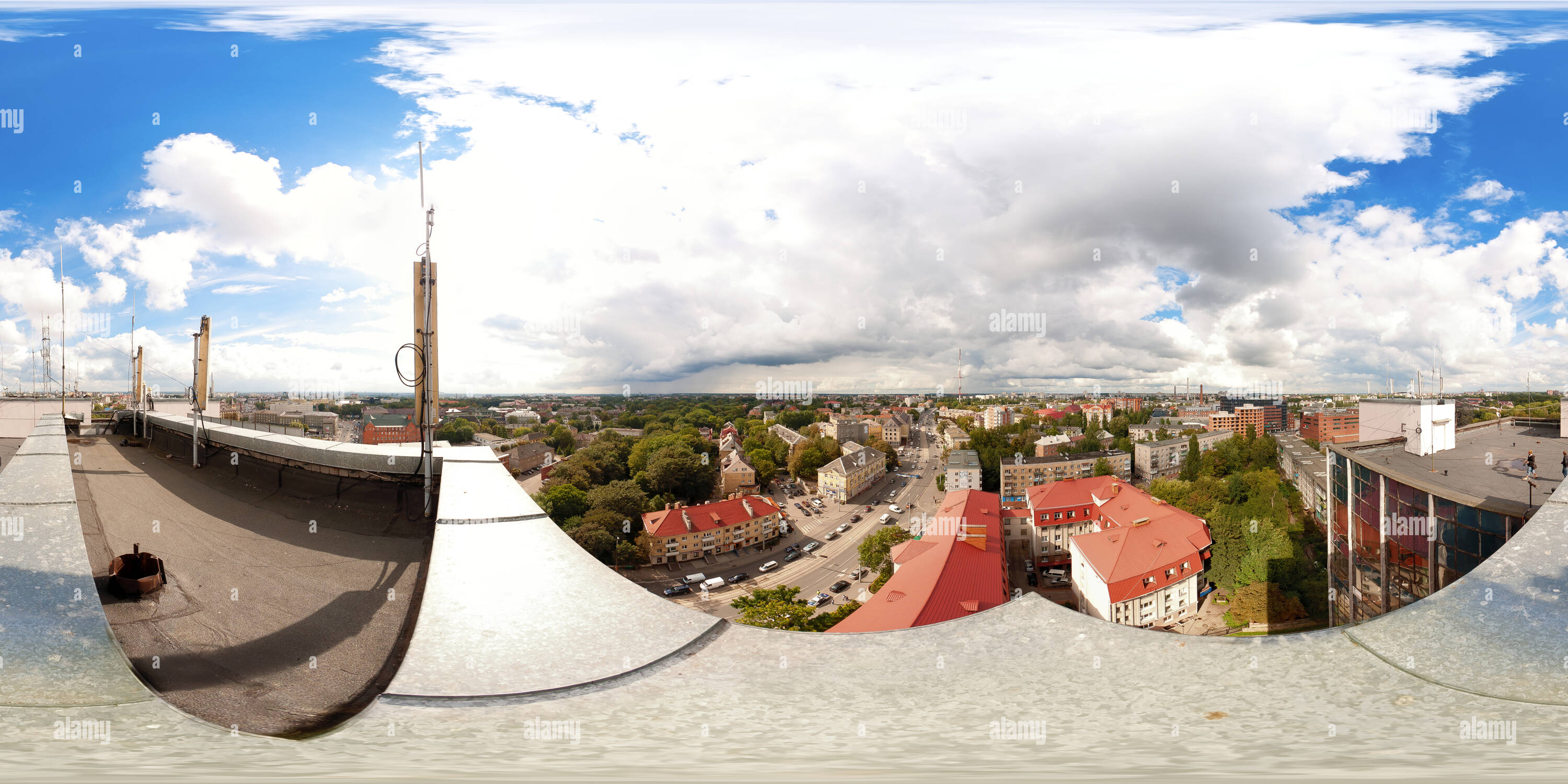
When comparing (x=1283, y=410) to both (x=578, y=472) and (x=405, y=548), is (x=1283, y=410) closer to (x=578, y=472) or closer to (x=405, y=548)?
(x=578, y=472)

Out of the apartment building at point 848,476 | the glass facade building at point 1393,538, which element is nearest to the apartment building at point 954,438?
the apartment building at point 848,476

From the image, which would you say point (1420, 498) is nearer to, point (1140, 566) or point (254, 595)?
point (1140, 566)

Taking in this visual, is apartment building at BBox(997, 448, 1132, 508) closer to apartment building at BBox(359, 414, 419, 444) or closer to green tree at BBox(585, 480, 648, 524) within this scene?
green tree at BBox(585, 480, 648, 524)

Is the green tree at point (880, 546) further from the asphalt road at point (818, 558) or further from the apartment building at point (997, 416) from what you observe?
the apartment building at point (997, 416)

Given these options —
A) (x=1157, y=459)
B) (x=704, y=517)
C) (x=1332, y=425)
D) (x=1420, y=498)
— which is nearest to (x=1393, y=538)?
(x=1420, y=498)

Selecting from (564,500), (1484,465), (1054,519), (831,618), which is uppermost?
(1484,465)
